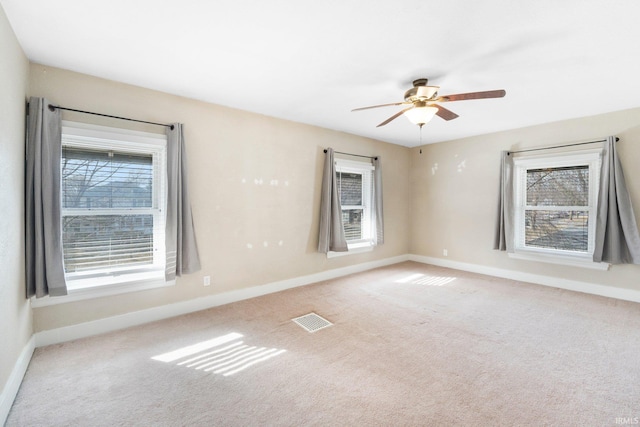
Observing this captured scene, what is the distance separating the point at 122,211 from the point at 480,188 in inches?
208

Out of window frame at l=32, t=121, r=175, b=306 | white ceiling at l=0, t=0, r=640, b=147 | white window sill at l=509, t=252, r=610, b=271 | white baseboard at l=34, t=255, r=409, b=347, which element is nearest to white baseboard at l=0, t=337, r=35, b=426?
white baseboard at l=34, t=255, r=409, b=347

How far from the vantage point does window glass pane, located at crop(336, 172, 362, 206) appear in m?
4.93

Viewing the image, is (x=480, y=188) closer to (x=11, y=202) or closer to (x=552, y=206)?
(x=552, y=206)

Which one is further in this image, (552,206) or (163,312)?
(552,206)

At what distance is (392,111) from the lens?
3.72 metres

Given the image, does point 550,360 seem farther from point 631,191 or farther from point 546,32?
point 631,191

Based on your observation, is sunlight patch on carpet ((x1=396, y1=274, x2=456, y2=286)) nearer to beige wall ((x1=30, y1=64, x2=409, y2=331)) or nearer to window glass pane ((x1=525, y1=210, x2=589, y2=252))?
beige wall ((x1=30, y1=64, x2=409, y2=331))

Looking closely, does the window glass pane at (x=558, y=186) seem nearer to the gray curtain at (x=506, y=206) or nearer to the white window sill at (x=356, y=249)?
the gray curtain at (x=506, y=206)

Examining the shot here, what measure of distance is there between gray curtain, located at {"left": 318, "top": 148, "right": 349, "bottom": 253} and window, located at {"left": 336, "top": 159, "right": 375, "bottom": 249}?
39 centimetres

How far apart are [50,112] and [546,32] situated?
3.92 metres

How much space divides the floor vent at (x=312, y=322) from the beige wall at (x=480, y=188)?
11.2 feet

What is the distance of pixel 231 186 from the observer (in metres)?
3.58

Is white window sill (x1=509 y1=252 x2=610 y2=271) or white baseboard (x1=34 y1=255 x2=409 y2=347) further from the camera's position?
white window sill (x1=509 y1=252 x2=610 y2=271)

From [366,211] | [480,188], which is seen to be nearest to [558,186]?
[480,188]
